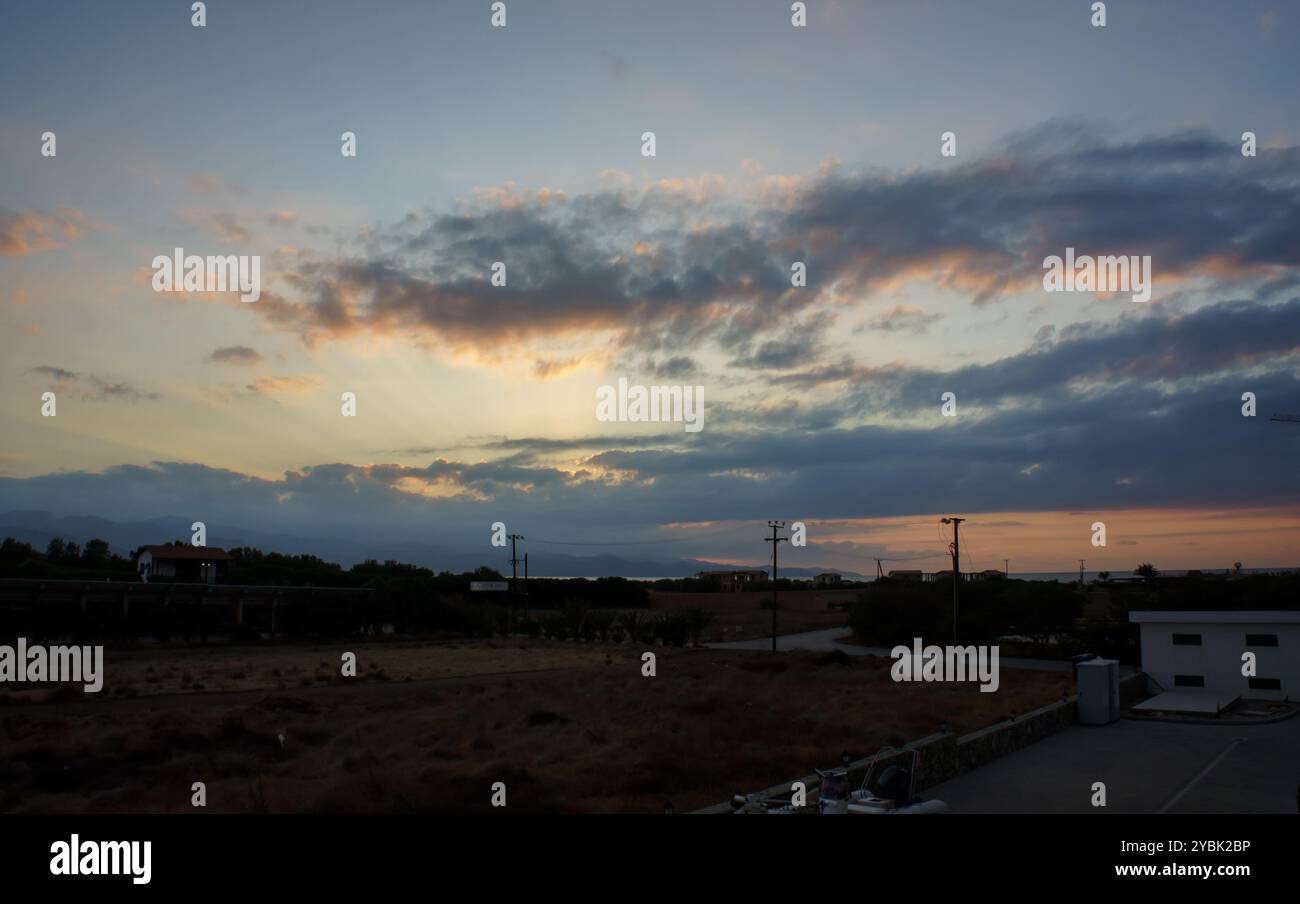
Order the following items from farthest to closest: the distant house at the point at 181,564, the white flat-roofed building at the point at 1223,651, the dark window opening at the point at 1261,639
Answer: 1. the distant house at the point at 181,564
2. the dark window opening at the point at 1261,639
3. the white flat-roofed building at the point at 1223,651

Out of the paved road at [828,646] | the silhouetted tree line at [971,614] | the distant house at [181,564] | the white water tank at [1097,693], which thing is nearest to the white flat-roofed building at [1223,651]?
the white water tank at [1097,693]

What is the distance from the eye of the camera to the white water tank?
68.1ft

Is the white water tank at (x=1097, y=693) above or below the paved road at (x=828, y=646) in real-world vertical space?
above

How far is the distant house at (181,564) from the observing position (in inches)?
2576

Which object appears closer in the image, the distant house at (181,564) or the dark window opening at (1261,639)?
the dark window opening at (1261,639)

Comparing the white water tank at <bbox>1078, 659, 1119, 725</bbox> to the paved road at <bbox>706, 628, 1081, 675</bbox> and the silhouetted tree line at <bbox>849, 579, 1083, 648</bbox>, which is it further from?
the silhouetted tree line at <bbox>849, 579, 1083, 648</bbox>

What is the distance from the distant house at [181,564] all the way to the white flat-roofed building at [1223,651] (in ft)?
197

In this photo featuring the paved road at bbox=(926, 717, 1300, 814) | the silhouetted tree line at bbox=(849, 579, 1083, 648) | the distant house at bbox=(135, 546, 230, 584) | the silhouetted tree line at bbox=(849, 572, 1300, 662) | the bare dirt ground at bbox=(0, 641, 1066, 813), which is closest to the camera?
the paved road at bbox=(926, 717, 1300, 814)

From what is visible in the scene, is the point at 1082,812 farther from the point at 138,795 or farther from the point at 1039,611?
the point at 1039,611

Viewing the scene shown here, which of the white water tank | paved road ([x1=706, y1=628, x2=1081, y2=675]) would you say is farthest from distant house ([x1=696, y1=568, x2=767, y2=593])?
the white water tank

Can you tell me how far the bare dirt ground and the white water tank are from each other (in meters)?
2.45

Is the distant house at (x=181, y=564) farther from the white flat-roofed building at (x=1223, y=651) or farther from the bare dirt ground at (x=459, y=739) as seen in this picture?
the white flat-roofed building at (x=1223, y=651)

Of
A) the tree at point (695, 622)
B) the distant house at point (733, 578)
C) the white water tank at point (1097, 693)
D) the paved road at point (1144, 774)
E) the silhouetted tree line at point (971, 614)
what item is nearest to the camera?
the paved road at point (1144, 774)
